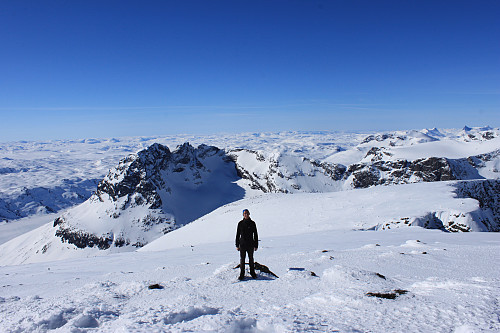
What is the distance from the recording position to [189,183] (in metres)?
164

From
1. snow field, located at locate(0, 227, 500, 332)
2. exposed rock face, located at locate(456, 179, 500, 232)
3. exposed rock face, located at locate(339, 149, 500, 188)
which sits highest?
snow field, located at locate(0, 227, 500, 332)

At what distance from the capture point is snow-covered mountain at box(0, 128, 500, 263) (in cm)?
11675

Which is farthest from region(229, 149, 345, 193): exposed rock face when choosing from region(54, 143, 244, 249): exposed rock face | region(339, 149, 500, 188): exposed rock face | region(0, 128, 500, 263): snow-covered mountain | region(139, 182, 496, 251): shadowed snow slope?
region(139, 182, 496, 251): shadowed snow slope

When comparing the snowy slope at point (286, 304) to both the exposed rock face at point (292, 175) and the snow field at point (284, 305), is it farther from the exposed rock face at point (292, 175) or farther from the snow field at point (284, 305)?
the exposed rock face at point (292, 175)

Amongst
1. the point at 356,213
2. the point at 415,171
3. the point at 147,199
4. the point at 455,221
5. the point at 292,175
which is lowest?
the point at 147,199

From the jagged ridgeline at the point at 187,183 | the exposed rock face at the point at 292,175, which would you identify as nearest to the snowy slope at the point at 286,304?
the jagged ridgeline at the point at 187,183

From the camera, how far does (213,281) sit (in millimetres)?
8953

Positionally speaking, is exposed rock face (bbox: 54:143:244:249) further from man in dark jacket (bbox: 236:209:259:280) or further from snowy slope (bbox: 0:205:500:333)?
snowy slope (bbox: 0:205:500:333)

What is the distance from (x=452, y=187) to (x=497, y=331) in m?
40.9

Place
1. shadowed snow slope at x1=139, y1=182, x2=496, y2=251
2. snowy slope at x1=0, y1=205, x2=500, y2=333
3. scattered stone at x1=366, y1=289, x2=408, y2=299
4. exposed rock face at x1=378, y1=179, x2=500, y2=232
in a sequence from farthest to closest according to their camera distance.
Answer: shadowed snow slope at x1=139, y1=182, x2=496, y2=251, exposed rock face at x1=378, y1=179, x2=500, y2=232, scattered stone at x1=366, y1=289, x2=408, y2=299, snowy slope at x1=0, y1=205, x2=500, y2=333

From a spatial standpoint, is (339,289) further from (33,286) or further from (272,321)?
(33,286)

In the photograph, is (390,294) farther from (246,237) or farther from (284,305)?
(246,237)

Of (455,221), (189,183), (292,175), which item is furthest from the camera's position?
(189,183)

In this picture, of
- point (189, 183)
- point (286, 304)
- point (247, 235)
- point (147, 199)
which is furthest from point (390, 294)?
point (189, 183)
